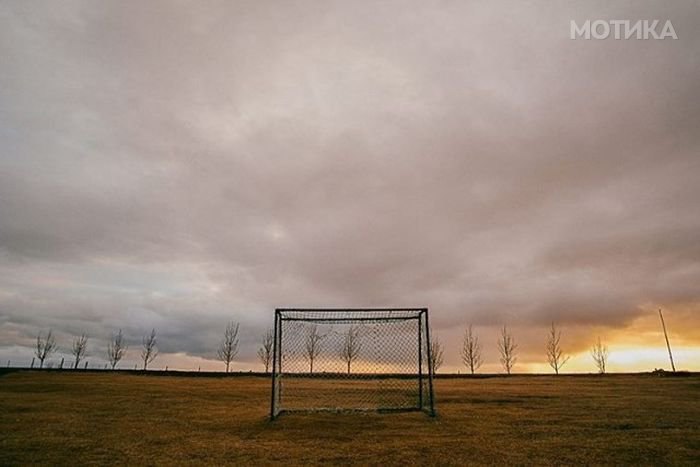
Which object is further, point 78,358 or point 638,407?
point 78,358

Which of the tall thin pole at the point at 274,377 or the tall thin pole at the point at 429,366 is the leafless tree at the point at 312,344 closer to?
the tall thin pole at the point at 274,377

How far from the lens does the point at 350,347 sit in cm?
1717

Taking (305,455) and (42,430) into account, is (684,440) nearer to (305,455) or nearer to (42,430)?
(305,455)

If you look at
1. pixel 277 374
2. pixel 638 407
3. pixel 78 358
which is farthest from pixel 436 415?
pixel 78 358

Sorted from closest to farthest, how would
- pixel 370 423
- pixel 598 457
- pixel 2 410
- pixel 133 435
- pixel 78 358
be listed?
1. pixel 598 457
2. pixel 133 435
3. pixel 370 423
4. pixel 2 410
5. pixel 78 358

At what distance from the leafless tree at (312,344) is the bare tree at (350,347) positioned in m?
0.95

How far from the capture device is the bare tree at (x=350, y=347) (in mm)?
15562

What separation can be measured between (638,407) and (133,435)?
592 inches

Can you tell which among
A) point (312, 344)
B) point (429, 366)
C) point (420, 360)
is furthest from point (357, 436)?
point (312, 344)

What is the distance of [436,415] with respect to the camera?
12.5 metres

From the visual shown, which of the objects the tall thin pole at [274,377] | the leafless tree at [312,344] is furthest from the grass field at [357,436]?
the leafless tree at [312,344]

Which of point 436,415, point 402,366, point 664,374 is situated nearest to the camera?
point 436,415

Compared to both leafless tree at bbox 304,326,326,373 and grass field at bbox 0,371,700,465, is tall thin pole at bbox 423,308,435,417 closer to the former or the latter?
grass field at bbox 0,371,700,465

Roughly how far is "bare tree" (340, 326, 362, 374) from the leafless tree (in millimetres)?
947
